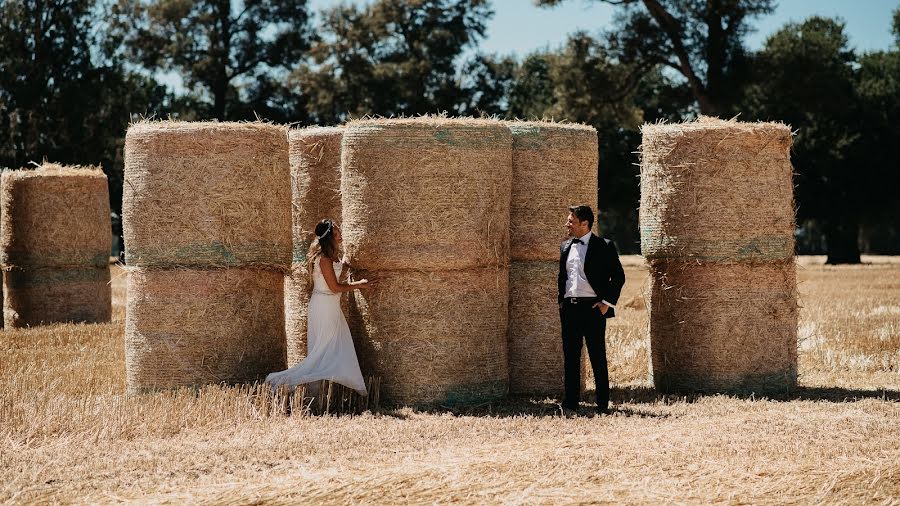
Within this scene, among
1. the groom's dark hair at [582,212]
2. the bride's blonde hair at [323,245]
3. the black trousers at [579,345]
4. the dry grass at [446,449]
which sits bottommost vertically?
the dry grass at [446,449]

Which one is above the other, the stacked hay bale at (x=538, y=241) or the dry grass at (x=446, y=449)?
the stacked hay bale at (x=538, y=241)

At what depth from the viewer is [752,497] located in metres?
6.67

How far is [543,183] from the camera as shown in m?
10.7

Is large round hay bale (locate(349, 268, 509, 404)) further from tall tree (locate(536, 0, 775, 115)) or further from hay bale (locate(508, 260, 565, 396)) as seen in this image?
tall tree (locate(536, 0, 775, 115))

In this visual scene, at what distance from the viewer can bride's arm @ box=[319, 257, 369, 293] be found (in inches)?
393

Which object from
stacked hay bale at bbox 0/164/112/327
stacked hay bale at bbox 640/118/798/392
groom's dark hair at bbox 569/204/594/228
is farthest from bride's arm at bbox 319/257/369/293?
Result: stacked hay bale at bbox 0/164/112/327

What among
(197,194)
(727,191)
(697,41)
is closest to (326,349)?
(197,194)

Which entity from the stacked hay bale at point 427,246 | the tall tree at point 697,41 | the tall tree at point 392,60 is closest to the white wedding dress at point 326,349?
the stacked hay bale at point 427,246

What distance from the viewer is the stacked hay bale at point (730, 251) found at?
1073 cm

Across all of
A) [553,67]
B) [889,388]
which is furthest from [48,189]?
[553,67]

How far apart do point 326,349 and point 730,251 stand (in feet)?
12.7

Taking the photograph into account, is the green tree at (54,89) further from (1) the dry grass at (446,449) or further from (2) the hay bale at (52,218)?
(1) the dry grass at (446,449)

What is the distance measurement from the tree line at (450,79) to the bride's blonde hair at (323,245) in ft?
81.9

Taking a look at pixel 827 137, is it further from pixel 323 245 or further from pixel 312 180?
pixel 323 245
